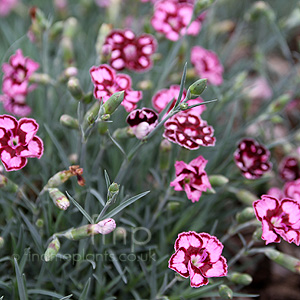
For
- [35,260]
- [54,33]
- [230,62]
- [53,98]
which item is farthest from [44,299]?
[230,62]

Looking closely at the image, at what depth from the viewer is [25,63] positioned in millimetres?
1642

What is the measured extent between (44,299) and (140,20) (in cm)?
176

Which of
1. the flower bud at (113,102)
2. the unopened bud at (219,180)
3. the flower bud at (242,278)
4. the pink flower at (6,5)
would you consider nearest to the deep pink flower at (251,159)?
the unopened bud at (219,180)

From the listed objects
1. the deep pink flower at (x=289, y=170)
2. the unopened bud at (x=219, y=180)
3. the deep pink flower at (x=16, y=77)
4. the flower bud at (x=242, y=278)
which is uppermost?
the deep pink flower at (x=16, y=77)

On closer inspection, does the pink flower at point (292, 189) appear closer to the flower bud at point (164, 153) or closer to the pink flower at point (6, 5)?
the flower bud at point (164, 153)

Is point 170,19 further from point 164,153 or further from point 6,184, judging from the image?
point 6,184

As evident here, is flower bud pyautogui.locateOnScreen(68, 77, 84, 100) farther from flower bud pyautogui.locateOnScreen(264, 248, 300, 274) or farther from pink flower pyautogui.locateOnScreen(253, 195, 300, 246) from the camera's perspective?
flower bud pyautogui.locateOnScreen(264, 248, 300, 274)

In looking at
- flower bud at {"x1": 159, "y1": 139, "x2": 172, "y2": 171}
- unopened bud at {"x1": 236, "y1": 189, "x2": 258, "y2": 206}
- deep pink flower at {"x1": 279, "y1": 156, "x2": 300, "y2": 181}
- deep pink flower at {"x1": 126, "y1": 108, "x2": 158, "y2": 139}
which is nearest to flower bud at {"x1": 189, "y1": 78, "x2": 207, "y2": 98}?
deep pink flower at {"x1": 126, "y1": 108, "x2": 158, "y2": 139}

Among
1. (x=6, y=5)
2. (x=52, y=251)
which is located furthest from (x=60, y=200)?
(x=6, y=5)

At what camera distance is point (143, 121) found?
1272 millimetres

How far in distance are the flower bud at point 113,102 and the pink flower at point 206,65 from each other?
2.96ft

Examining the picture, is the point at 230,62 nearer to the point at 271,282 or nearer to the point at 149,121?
the point at 271,282

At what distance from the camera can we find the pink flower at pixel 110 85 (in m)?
1.31

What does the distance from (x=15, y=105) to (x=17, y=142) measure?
19.6 inches
